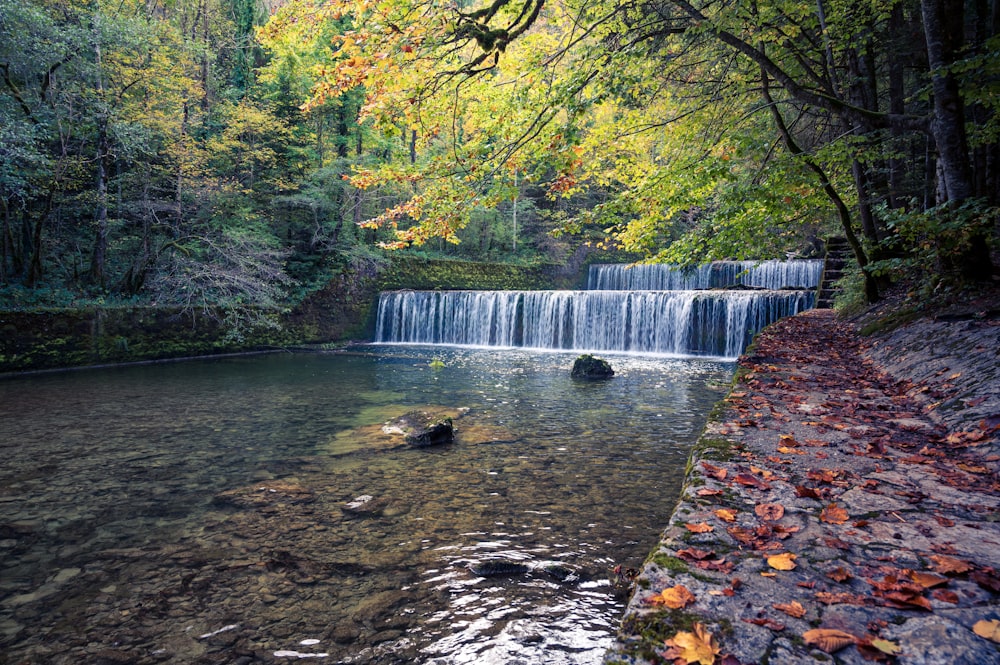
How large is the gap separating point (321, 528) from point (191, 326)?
→ 12.3m

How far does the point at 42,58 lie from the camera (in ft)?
36.3

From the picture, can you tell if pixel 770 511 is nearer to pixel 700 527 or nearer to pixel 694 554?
pixel 700 527

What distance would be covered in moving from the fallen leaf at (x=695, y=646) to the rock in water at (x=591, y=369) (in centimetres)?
913

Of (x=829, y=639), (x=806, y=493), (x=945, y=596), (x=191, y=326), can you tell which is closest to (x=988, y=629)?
(x=945, y=596)

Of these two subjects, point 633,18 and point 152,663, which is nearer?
point 152,663

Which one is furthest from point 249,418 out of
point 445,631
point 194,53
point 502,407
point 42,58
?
point 194,53

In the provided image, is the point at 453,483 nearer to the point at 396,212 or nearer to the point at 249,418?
the point at 396,212

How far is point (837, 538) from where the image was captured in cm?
177

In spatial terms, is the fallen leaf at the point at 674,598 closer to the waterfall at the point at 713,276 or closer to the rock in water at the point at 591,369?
the rock in water at the point at 591,369

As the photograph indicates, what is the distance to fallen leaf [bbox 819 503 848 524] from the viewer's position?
189 centimetres

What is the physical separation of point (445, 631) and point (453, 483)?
202 centimetres

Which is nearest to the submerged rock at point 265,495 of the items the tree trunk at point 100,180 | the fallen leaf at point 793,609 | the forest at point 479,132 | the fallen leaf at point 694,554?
the forest at point 479,132

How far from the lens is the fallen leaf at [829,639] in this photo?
3.94ft

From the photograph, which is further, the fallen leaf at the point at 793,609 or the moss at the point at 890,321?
the moss at the point at 890,321
